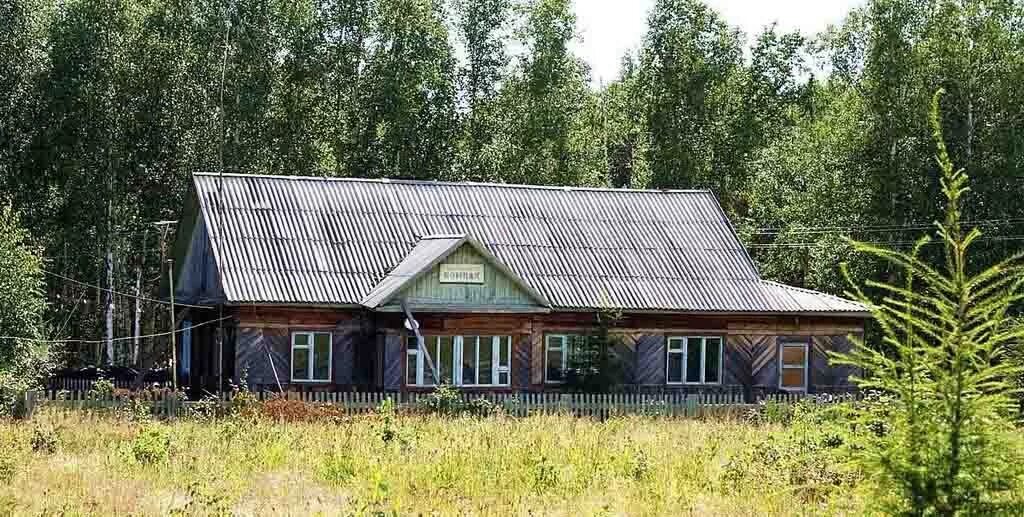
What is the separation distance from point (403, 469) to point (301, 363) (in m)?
13.7

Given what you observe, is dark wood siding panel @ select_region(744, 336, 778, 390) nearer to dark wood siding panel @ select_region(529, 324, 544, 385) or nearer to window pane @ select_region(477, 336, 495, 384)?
dark wood siding panel @ select_region(529, 324, 544, 385)

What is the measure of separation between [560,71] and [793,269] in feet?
35.6

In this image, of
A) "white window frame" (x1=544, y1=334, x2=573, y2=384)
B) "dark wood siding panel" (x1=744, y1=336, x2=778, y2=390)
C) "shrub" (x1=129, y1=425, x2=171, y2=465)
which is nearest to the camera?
"shrub" (x1=129, y1=425, x2=171, y2=465)

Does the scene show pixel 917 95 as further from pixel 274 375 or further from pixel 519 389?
pixel 274 375

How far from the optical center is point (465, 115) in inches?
1833

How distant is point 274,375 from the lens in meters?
29.6

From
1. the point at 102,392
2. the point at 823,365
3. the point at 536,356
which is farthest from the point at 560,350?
the point at 102,392

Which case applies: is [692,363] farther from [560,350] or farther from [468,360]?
[468,360]

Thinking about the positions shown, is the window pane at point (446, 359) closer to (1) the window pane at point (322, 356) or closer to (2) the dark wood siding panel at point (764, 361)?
(1) the window pane at point (322, 356)

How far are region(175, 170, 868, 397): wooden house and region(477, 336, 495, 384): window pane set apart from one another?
34 millimetres

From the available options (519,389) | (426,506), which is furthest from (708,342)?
(426,506)

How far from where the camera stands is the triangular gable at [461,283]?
29.7m

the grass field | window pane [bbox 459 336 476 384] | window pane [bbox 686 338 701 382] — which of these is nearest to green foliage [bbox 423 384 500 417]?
the grass field

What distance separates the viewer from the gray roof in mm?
30578
